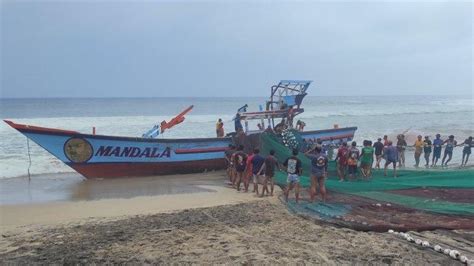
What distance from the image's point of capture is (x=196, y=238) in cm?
736

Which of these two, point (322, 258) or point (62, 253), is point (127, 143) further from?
point (322, 258)

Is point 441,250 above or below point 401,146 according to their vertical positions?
below

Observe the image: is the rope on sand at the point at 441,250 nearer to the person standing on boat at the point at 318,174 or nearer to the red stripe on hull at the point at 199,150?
the person standing on boat at the point at 318,174

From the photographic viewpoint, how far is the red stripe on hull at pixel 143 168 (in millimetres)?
13953

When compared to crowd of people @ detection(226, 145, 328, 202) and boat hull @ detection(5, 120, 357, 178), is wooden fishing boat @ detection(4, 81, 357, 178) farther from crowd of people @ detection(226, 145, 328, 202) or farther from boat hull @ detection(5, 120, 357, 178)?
crowd of people @ detection(226, 145, 328, 202)

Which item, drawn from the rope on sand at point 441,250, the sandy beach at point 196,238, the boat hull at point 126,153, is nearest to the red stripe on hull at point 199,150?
the boat hull at point 126,153

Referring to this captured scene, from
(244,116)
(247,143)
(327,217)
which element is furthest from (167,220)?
(244,116)

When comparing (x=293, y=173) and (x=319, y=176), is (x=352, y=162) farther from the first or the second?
(x=293, y=173)

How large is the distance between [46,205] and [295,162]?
5.96 meters

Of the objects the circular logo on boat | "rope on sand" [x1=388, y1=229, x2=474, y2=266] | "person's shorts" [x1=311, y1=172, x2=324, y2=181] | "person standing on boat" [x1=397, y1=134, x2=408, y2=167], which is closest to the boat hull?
the circular logo on boat

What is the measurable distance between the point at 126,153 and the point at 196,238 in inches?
292

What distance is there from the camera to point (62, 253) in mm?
6625

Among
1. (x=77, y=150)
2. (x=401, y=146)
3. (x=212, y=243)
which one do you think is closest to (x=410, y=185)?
(x=212, y=243)

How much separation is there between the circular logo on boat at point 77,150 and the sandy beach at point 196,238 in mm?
3189
